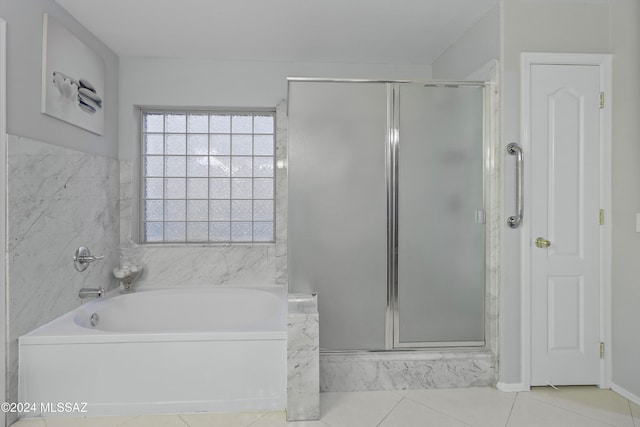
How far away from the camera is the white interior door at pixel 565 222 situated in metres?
2.23

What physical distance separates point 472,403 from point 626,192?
1.51 m

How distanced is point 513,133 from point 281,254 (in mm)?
1946

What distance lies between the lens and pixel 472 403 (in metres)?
2.09

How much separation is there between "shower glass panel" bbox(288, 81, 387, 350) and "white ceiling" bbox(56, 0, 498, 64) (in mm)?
531

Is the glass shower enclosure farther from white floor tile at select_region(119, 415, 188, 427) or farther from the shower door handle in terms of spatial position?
white floor tile at select_region(119, 415, 188, 427)

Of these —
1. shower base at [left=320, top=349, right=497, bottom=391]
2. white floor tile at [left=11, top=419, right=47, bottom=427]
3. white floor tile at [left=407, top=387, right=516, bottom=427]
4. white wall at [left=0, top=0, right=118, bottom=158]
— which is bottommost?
white floor tile at [left=11, top=419, right=47, bottom=427]

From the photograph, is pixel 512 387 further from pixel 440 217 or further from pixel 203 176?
pixel 203 176

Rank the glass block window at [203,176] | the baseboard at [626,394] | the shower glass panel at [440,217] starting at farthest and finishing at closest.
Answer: the glass block window at [203,176] → the shower glass panel at [440,217] → the baseboard at [626,394]

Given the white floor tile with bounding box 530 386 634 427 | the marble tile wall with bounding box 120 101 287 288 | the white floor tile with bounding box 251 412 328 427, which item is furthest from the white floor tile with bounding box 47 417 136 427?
the white floor tile with bounding box 530 386 634 427

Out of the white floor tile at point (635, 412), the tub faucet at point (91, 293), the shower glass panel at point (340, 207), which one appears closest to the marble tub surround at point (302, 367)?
the shower glass panel at point (340, 207)

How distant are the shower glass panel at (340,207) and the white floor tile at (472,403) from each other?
39 cm

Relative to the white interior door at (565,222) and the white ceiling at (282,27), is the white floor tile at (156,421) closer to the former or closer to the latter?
the white interior door at (565,222)

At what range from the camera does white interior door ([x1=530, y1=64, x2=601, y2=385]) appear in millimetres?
2230

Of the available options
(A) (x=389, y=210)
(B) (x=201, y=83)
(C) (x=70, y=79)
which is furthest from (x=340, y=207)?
(C) (x=70, y=79)
